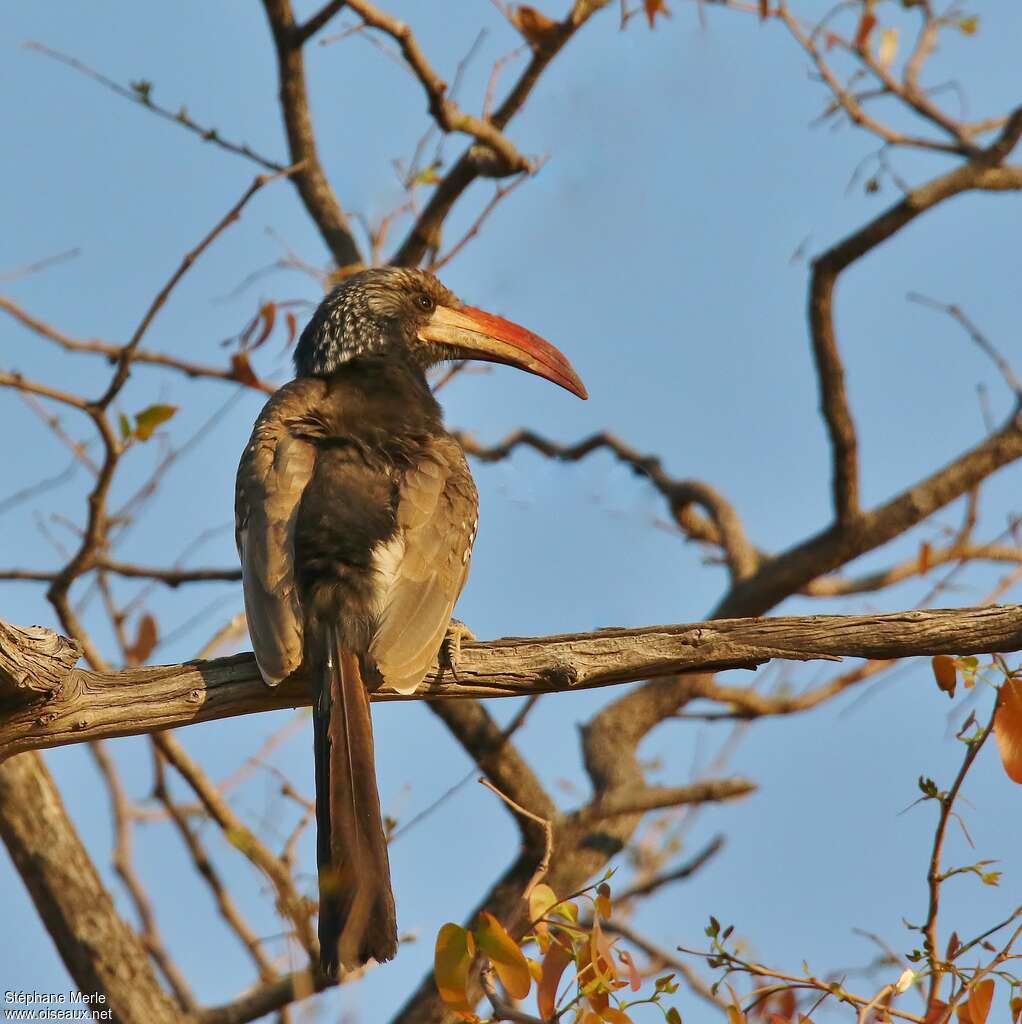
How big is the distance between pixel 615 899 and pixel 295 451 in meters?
2.92

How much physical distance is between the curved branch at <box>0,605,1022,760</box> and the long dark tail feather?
4.8 inches

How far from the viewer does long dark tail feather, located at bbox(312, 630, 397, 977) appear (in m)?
3.49

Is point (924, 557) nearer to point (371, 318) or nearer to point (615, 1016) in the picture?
point (371, 318)

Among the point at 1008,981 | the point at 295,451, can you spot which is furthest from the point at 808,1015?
the point at 295,451

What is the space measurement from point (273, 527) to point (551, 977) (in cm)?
172

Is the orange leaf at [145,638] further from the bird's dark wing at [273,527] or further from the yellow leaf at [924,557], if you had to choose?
the yellow leaf at [924,557]

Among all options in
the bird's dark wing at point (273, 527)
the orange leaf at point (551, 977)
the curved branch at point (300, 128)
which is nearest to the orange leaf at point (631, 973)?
the orange leaf at point (551, 977)

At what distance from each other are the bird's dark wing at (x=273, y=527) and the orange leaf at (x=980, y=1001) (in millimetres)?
1818

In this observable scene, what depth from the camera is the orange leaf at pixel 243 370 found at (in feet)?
20.0

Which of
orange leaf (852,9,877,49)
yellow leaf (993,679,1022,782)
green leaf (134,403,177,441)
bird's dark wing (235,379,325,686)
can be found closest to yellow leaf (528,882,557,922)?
bird's dark wing (235,379,325,686)

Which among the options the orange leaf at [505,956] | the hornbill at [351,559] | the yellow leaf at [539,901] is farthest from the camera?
the hornbill at [351,559]

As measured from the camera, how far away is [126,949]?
5781mm

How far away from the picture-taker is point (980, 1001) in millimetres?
3078

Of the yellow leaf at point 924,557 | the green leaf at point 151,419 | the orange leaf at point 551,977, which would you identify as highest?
the green leaf at point 151,419
